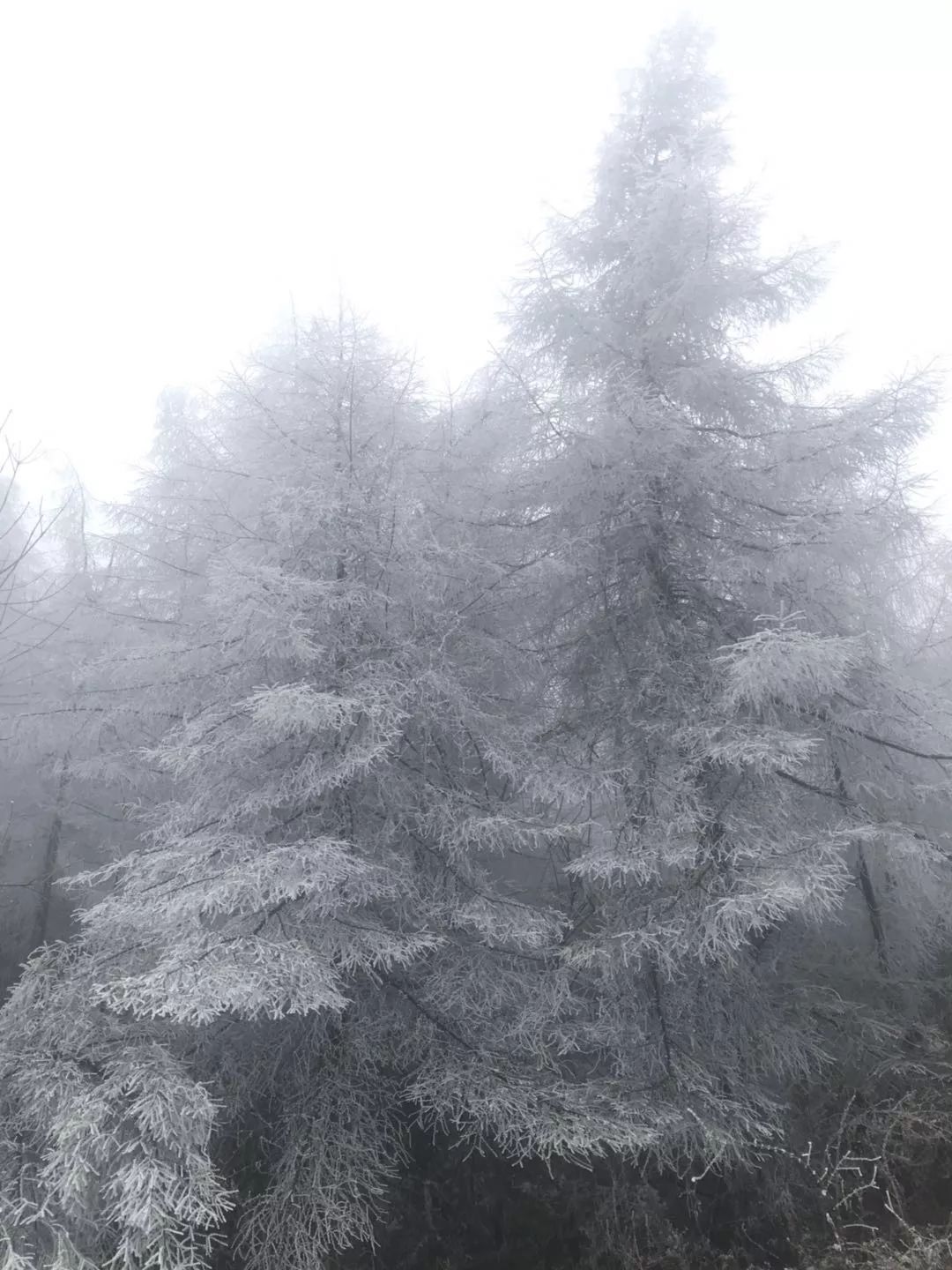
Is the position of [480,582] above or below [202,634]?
above

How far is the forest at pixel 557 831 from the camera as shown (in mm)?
5711

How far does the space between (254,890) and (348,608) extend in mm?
2839

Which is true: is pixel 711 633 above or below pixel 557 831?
above

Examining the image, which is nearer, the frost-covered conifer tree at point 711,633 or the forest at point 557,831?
the forest at point 557,831

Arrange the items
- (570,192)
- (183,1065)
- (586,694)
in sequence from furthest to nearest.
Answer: (570,192) < (586,694) < (183,1065)

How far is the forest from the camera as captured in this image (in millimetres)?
5711

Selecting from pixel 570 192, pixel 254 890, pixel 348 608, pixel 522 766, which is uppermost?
pixel 570 192

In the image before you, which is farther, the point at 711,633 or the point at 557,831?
the point at 711,633

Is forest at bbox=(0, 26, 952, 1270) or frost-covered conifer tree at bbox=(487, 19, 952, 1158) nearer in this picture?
forest at bbox=(0, 26, 952, 1270)

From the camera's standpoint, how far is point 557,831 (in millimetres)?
6453

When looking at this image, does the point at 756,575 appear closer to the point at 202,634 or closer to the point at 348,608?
the point at 348,608

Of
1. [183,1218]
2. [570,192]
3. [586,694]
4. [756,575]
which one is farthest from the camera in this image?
[570,192]

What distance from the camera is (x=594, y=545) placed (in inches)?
311

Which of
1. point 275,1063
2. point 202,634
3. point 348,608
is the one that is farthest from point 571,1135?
point 202,634
